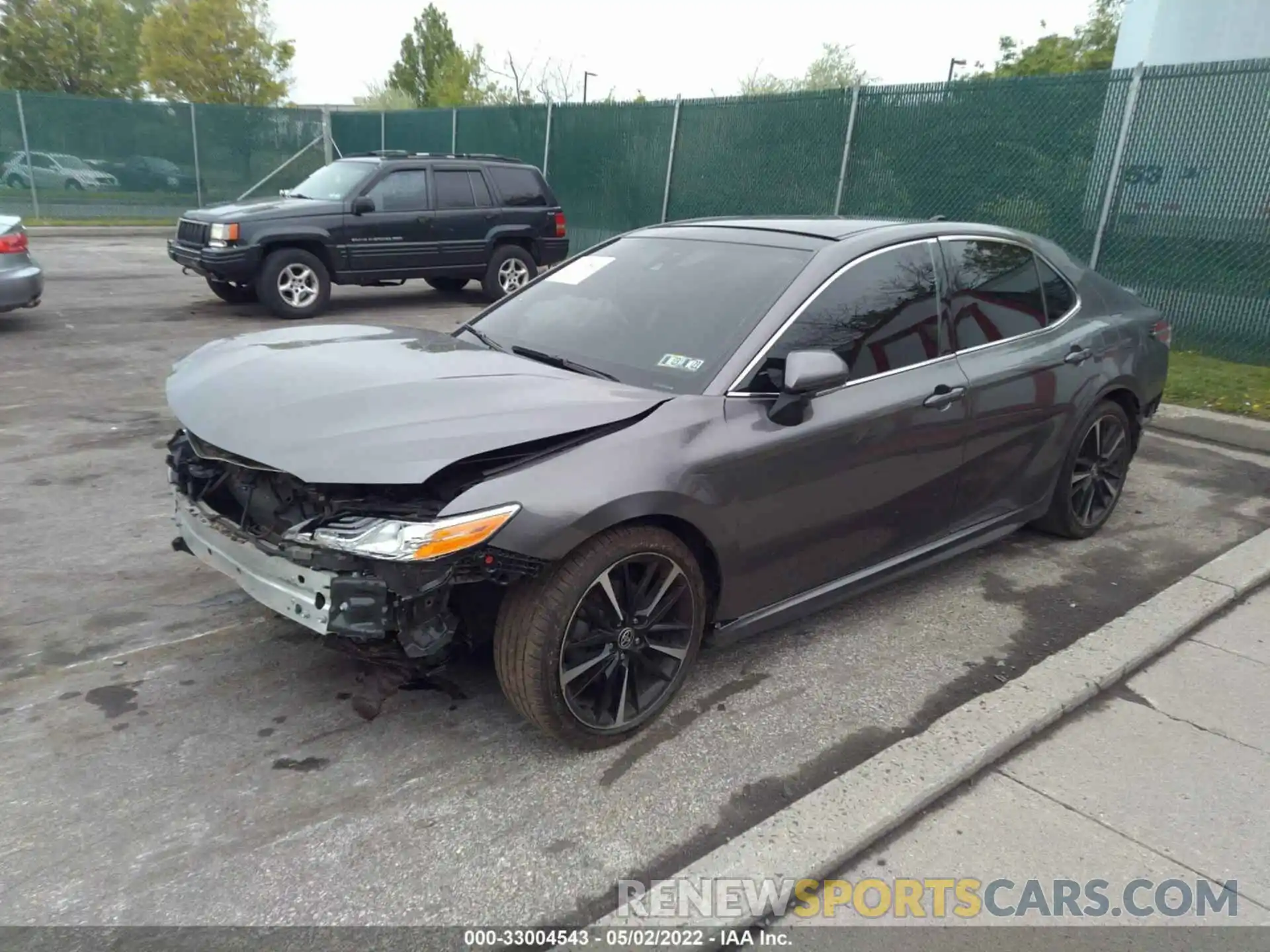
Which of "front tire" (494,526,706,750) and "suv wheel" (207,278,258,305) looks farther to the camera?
"suv wheel" (207,278,258,305)

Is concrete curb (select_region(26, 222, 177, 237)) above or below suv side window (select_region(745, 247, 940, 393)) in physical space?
below

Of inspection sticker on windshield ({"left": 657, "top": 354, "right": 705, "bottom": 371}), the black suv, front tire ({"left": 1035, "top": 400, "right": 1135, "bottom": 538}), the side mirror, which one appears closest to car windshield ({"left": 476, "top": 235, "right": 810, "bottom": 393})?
inspection sticker on windshield ({"left": 657, "top": 354, "right": 705, "bottom": 371})

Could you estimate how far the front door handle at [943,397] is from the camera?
3.84 m

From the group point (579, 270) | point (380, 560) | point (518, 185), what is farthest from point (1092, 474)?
point (518, 185)

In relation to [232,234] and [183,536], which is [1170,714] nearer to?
[183,536]

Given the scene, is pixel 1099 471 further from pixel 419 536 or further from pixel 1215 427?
pixel 419 536

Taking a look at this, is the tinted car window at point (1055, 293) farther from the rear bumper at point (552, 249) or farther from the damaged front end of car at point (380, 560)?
the rear bumper at point (552, 249)

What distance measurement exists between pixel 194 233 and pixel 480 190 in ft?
11.7

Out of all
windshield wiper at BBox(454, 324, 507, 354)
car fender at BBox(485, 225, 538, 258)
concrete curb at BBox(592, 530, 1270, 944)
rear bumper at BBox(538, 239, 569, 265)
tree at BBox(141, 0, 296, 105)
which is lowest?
concrete curb at BBox(592, 530, 1270, 944)

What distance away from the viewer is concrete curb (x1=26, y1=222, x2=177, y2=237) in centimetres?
1862

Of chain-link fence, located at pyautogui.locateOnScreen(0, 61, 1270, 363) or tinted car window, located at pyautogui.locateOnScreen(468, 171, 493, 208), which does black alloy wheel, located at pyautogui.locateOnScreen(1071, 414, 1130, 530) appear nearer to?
chain-link fence, located at pyautogui.locateOnScreen(0, 61, 1270, 363)

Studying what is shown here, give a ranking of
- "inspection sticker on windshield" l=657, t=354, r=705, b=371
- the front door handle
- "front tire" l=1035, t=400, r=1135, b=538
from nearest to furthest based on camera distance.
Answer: "inspection sticker on windshield" l=657, t=354, r=705, b=371
the front door handle
"front tire" l=1035, t=400, r=1135, b=538

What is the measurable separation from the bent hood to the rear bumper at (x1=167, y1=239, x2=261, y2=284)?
7.44m

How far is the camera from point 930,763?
3027mm
